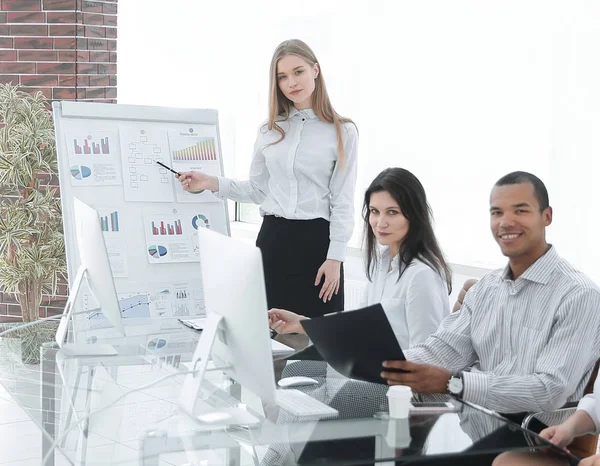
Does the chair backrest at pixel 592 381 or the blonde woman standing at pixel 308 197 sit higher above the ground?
the blonde woman standing at pixel 308 197

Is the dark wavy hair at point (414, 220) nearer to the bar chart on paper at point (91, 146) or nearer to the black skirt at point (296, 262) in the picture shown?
the black skirt at point (296, 262)

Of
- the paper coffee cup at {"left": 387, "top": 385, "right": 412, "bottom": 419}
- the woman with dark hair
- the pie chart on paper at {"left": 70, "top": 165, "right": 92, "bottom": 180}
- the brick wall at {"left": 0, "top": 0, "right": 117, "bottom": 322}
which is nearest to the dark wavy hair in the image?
the woman with dark hair

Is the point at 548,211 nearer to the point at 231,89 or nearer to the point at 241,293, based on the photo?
the point at 241,293

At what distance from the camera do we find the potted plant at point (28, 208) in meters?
4.80

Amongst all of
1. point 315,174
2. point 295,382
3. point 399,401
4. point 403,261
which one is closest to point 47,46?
point 315,174

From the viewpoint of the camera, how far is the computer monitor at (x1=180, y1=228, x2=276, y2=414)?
1.78 m

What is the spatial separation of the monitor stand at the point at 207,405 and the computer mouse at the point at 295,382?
21 centimetres

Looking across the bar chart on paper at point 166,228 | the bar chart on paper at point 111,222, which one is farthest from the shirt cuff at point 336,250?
the bar chart on paper at point 111,222

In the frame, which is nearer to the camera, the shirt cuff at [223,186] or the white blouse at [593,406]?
the white blouse at [593,406]

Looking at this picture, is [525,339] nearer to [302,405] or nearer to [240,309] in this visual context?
[302,405]

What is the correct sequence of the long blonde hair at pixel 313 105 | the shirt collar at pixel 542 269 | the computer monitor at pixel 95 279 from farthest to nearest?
the long blonde hair at pixel 313 105, the computer monitor at pixel 95 279, the shirt collar at pixel 542 269

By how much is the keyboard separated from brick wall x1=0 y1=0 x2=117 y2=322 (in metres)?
3.66

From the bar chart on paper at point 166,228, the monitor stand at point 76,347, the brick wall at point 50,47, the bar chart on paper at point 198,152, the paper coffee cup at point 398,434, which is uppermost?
the brick wall at point 50,47

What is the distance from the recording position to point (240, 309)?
6.10 feet
